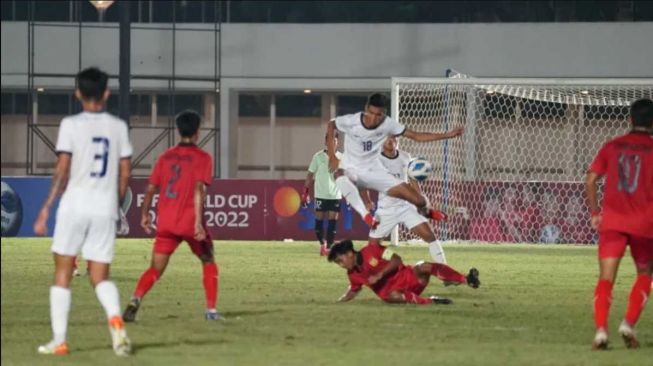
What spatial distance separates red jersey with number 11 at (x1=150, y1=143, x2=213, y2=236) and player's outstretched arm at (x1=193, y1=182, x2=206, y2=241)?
49mm

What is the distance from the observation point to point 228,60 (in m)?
42.6

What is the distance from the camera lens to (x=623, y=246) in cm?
1152

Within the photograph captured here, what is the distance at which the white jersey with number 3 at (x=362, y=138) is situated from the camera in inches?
680

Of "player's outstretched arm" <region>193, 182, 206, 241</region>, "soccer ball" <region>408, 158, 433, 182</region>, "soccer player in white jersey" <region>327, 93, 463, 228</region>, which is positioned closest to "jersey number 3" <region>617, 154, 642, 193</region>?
"player's outstretched arm" <region>193, 182, 206, 241</region>

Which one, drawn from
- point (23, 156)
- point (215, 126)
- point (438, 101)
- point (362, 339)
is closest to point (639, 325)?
point (362, 339)

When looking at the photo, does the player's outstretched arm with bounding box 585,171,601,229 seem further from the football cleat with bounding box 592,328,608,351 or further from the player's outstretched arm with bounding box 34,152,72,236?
the player's outstretched arm with bounding box 34,152,72,236

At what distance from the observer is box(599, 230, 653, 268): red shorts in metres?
11.5

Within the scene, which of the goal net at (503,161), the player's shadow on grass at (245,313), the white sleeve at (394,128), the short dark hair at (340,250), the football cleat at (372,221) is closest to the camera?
the player's shadow on grass at (245,313)

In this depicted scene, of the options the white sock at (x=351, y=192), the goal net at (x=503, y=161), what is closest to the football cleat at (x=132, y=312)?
the white sock at (x=351, y=192)

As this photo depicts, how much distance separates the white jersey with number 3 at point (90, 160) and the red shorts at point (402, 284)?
5249mm

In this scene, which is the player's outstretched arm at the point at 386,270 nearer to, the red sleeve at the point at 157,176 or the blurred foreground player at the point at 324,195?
the red sleeve at the point at 157,176

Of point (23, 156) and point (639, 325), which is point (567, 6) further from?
point (639, 325)

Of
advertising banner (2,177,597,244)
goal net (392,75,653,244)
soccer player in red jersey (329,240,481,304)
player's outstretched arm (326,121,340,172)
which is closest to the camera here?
soccer player in red jersey (329,240,481,304)

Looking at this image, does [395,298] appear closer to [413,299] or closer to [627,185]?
[413,299]
